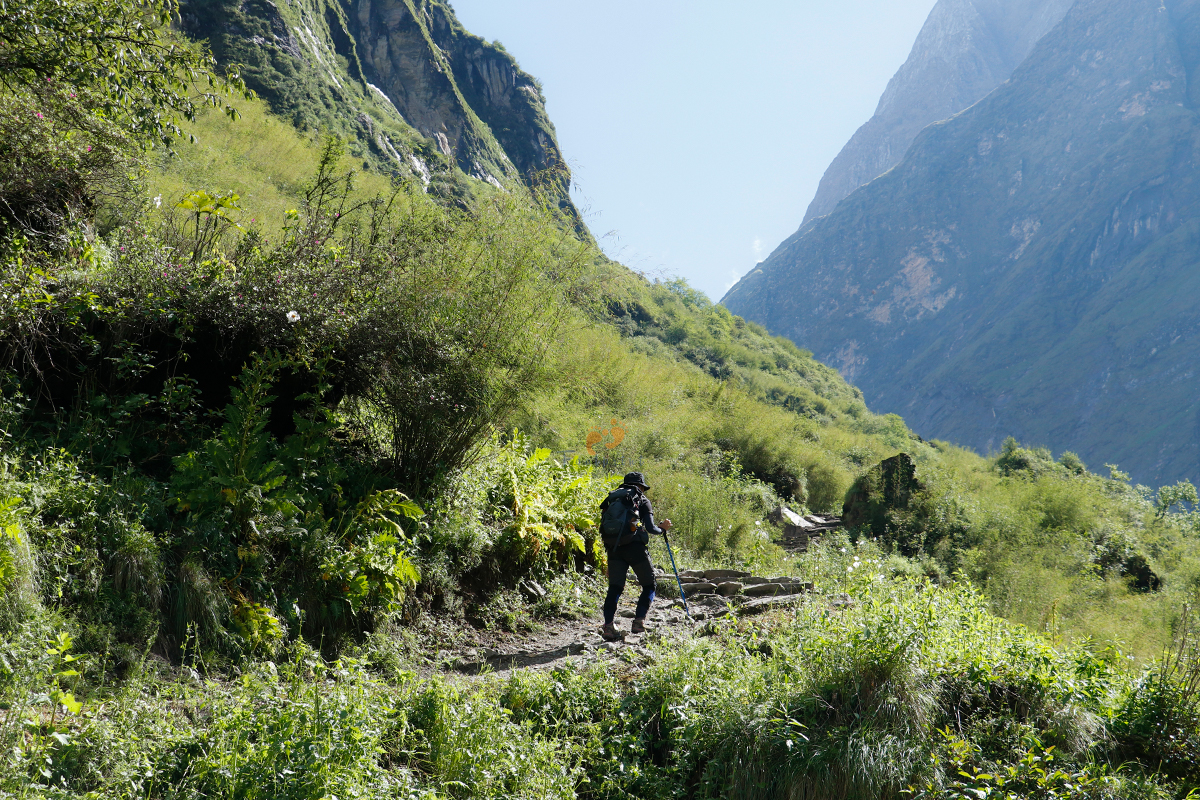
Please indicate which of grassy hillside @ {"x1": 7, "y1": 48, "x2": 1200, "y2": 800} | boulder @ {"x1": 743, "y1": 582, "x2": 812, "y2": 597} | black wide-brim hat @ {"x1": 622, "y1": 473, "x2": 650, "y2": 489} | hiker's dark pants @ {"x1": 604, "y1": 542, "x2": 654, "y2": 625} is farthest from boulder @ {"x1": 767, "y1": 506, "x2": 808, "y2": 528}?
hiker's dark pants @ {"x1": 604, "y1": 542, "x2": 654, "y2": 625}

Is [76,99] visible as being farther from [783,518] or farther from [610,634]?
[783,518]

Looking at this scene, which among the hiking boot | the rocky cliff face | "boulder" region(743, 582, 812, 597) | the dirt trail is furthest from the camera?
the rocky cliff face

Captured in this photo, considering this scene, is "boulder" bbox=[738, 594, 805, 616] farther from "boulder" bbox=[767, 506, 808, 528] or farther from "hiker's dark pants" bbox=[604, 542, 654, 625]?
"boulder" bbox=[767, 506, 808, 528]

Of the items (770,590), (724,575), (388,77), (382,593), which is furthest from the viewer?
(388,77)

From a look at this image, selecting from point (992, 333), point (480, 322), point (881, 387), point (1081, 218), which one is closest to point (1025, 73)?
point (1081, 218)

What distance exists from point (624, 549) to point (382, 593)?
2.13 meters

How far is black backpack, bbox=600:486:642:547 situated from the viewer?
5914 mm

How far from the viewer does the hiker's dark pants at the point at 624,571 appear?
19.4ft

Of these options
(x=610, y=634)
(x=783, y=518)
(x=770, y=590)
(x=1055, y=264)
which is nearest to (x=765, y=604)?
(x=770, y=590)

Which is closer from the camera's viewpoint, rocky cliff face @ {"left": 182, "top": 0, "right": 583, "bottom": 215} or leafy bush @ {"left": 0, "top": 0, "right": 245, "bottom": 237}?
leafy bush @ {"left": 0, "top": 0, "right": 245, "bottom": 237}

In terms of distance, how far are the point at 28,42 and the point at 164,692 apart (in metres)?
4.78

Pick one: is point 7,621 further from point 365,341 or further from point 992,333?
point 992,333

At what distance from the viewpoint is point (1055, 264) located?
14525cm

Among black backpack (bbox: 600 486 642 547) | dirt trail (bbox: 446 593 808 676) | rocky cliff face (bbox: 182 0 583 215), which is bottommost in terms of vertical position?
dirt trail (bbox: 446 593 808 676)
